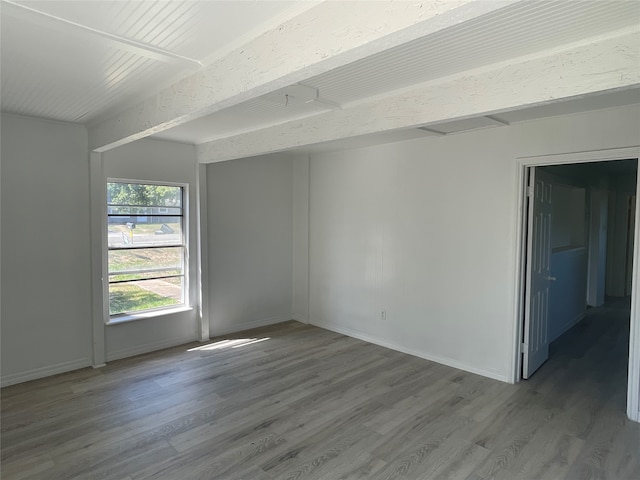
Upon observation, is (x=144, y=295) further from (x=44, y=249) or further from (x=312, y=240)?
(x=312, y=240)

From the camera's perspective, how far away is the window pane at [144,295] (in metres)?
4.50

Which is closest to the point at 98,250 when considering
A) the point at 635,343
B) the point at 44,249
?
the point at 44,249

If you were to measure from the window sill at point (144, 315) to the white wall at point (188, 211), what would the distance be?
37 millimetres

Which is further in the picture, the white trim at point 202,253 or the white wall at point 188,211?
the white trim at point 202,253

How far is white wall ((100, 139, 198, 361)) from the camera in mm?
4383

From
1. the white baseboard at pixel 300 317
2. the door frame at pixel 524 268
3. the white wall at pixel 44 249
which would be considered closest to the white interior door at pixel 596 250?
the door frame at pixel 524 268

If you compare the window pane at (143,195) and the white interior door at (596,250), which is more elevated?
the window pane at (143,195)

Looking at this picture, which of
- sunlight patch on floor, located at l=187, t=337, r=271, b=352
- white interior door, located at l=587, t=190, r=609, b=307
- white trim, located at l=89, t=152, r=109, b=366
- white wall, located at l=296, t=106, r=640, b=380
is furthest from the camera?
white interior door, located at l=587, t=190, r=609, b=307

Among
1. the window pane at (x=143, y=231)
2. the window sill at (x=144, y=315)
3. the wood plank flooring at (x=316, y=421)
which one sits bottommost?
the wood plank flooring at (x=316, y=421)

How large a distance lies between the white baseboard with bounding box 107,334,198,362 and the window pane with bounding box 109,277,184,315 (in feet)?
1.41

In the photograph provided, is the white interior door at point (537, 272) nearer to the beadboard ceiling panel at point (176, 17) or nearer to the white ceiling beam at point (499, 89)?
the white ceiling beam at point (499, 89)

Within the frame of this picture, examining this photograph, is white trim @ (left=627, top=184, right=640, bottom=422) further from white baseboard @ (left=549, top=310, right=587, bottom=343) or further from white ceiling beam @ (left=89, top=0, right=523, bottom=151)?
white ceiling beam @ (left=89, top=0, right=523, bottom=151)

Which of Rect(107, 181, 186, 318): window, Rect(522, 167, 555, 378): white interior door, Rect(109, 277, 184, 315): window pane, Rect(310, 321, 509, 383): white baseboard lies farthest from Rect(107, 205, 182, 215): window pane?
Rect(522, 167, 555, 378): white interior door

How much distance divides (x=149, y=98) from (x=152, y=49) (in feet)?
2.89
